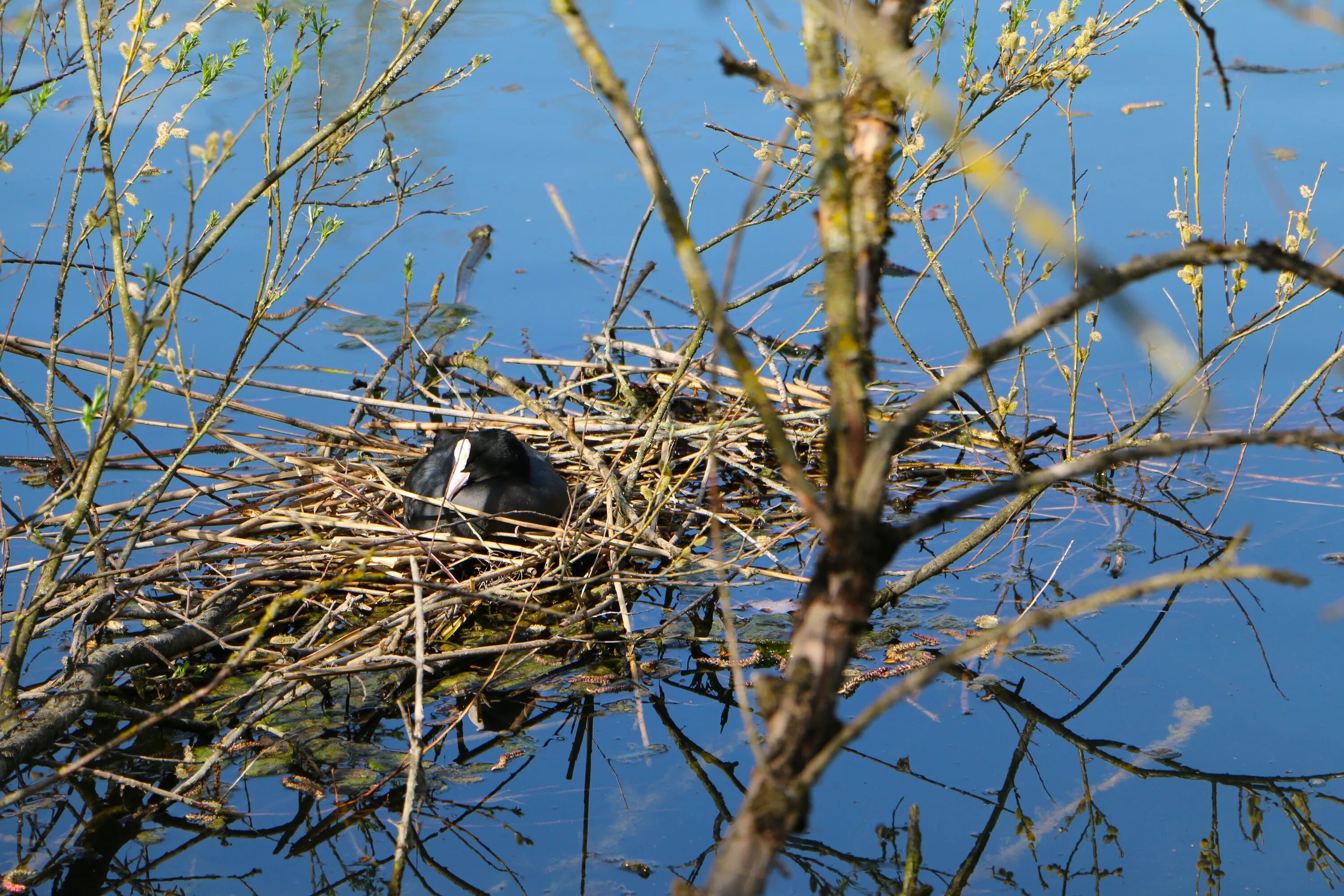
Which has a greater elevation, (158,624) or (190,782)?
(158,624)

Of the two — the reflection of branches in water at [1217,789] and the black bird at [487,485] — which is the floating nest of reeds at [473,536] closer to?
the black bird at [487,485]

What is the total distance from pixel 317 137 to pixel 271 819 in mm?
1238

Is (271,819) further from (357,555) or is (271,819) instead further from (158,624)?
(158,624)

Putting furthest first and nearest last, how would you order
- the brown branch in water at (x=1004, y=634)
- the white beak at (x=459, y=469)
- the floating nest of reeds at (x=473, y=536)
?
the white beak at (x=459, y=469) → the floating nest of reeds at (x=473, y=536) → the brown branch in water at (x=1004, y=634)

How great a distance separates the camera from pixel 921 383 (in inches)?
164

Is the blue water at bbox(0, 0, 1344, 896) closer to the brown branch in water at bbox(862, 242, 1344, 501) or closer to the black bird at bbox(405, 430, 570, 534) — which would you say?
the brown branch in water at bbox(862, 242, 1344, 501)

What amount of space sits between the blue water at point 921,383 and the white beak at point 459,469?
2.08 feet

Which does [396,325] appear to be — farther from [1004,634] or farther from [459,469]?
[1004,634]

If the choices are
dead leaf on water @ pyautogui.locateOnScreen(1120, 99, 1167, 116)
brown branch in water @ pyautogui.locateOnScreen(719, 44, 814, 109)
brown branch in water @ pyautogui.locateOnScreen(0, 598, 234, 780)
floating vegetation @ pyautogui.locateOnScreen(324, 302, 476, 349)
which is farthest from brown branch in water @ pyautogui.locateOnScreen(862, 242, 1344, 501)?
dead leaf on water @ pyautogui.locateOnScreen(1120, 99, 1167, 116)

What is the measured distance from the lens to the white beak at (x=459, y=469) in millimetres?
3207

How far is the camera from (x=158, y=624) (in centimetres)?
294

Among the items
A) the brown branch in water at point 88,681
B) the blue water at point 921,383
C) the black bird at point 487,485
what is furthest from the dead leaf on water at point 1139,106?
the brown branch in water at point 88,681

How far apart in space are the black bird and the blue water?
0.47m

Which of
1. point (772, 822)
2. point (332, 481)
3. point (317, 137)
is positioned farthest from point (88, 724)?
point (772, 822)
